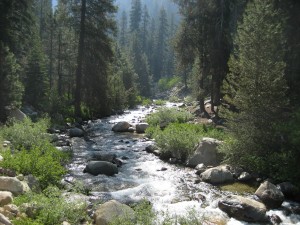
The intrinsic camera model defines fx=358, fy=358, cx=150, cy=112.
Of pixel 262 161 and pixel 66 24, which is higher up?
pixel 66 24

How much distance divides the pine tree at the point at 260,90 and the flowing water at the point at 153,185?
241 cm

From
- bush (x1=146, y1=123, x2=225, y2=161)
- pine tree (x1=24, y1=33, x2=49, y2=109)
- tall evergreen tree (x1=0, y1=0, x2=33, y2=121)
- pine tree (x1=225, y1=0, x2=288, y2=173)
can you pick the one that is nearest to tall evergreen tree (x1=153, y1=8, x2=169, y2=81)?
pine tree (x1=24, y1=33, x2=49, y2=109)

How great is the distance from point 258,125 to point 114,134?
11865mm

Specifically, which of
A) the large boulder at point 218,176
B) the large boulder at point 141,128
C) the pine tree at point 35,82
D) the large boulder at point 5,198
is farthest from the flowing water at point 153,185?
the pine tree at point 35,82

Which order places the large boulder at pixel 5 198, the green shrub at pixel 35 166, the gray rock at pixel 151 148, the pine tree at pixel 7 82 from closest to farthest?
the large boulder at pixel 5 198
the green shrub at pixel 35 166
the gray rock at pixel 151 148
the pine tree at pixel 7 82

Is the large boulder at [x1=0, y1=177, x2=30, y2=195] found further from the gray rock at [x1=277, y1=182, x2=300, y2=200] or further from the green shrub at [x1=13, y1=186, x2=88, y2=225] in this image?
the gray rock at [x1=277, y1=182, x2=300, y2=200]

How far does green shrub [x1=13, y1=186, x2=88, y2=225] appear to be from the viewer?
7.84m

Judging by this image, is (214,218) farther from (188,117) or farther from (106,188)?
(188,117)

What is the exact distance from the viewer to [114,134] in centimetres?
2367

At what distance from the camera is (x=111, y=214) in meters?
8.69

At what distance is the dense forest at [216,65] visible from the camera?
13570 mm

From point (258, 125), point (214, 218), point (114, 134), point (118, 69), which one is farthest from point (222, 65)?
point (118, 69)

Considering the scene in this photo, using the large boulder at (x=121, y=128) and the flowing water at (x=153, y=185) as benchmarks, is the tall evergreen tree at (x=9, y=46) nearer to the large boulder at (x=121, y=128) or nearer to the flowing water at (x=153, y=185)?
the flowing water at (x=153, y=185)

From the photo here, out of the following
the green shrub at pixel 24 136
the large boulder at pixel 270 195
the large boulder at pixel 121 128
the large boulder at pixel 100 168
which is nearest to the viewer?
the large boulder at pixel 270 195
